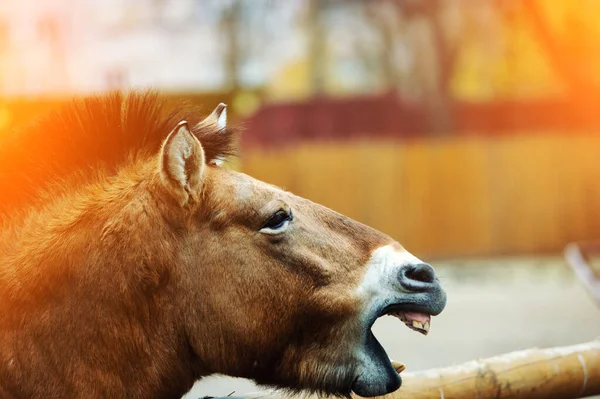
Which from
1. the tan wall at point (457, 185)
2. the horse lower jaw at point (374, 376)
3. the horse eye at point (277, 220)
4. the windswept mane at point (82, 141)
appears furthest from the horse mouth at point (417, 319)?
the tan wall at point (457, 185)

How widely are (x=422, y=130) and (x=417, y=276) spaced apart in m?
24.8

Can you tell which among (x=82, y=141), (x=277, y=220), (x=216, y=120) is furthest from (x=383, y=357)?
(x=82, y=141)

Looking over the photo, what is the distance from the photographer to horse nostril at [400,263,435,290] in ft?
8.29

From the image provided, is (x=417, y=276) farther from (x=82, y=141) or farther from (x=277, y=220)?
(x=82, y=141)

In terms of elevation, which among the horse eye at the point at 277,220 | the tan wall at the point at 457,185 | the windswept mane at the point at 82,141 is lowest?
the tan wall at the point at 457,185

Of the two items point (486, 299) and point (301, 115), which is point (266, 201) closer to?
point (486, 299)

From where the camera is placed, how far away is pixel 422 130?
27.0 m

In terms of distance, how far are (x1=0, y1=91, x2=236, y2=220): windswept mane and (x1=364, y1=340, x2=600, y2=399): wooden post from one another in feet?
3.53

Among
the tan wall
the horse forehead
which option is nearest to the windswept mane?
the horse forehead

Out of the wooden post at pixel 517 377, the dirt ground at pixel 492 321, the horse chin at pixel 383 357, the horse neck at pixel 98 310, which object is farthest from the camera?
the dirt ground at pixel 492 321

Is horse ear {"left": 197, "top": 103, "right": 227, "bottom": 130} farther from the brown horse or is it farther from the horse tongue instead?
the horse tongue

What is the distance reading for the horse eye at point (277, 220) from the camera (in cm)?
261

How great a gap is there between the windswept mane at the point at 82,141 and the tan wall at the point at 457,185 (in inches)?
550

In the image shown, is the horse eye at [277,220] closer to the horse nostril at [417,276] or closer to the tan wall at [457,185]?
the horse nostril at [417,276]
